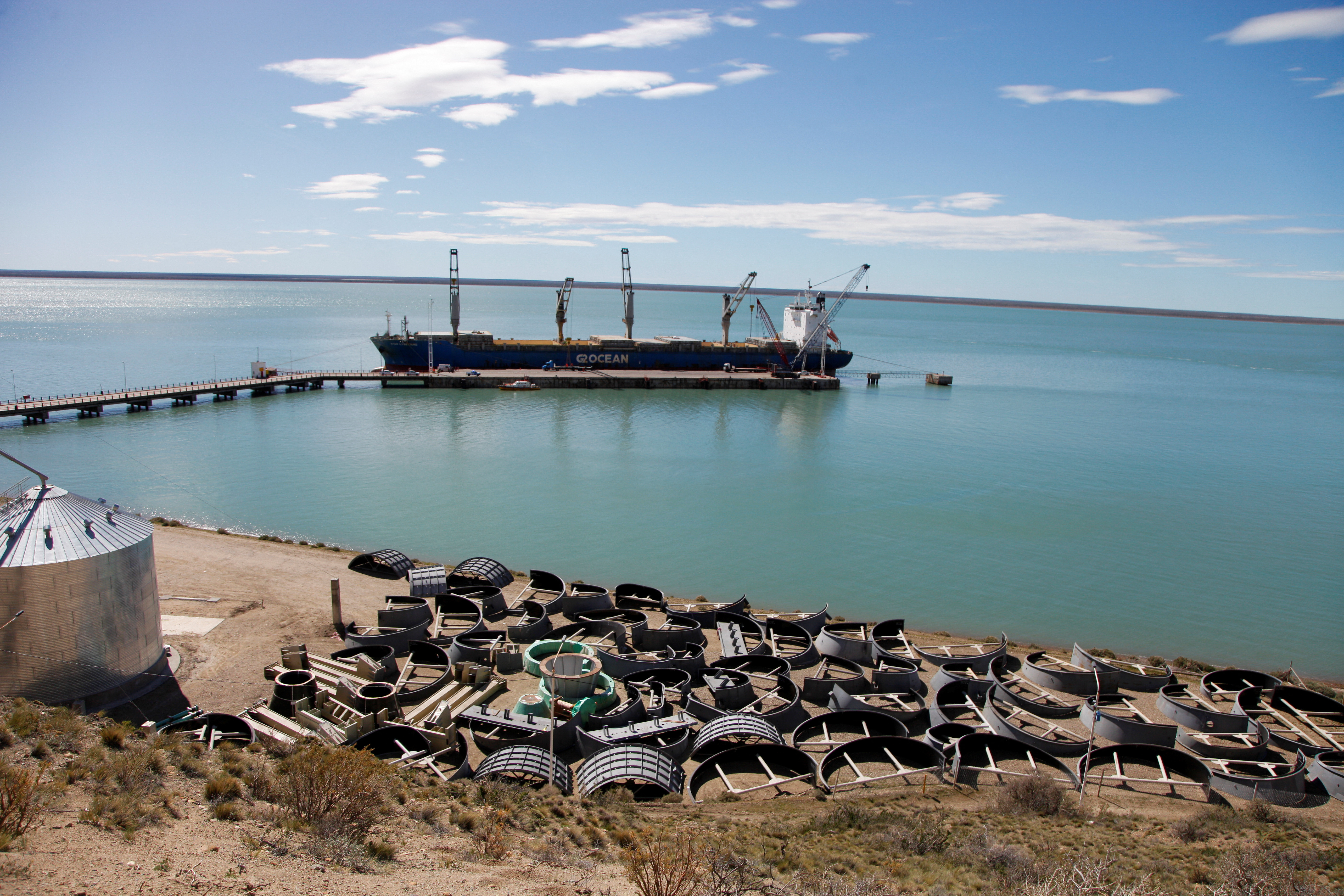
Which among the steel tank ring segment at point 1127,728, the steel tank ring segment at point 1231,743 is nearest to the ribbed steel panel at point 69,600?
the steel tank ring segment at point 1127,728

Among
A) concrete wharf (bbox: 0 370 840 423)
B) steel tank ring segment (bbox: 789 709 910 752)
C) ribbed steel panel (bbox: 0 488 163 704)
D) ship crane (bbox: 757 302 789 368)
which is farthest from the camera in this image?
ship crane (bbox: 757 302 789 368)

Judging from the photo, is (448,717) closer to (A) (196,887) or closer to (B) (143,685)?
(B) (143,685)

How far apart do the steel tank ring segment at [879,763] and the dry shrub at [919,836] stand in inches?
81.0

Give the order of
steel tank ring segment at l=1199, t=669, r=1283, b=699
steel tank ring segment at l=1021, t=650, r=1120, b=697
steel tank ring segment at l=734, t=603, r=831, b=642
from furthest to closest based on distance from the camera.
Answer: steel tank ring segment at l=734, t=603, r=831, b=642
steel tank ring segment at l=1199, t=669, r=1283, b=699
steel tank ring segment at l=1021, t=650, r=1120, b=697

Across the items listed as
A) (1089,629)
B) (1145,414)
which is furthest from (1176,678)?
(1145,414)

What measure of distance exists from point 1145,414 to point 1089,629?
54.2 m

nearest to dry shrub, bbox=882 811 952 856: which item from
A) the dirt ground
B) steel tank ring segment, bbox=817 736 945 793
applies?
the dirt ground

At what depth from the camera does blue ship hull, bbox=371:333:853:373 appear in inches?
3027

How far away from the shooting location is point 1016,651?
21422mm

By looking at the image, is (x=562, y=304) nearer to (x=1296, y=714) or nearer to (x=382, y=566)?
(x=382, y=566)

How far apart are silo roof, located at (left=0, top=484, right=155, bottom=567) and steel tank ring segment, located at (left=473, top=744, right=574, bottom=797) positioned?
836cm

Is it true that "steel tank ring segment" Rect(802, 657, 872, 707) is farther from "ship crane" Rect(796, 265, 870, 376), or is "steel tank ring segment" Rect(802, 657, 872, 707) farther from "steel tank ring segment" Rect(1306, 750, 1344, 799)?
"ship crane" Rect(796, 265, 870, 376)

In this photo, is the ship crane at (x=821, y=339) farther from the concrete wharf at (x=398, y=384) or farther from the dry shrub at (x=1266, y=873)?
the dry shrub at (x=1266, y=873)

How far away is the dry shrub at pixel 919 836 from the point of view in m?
10.6
